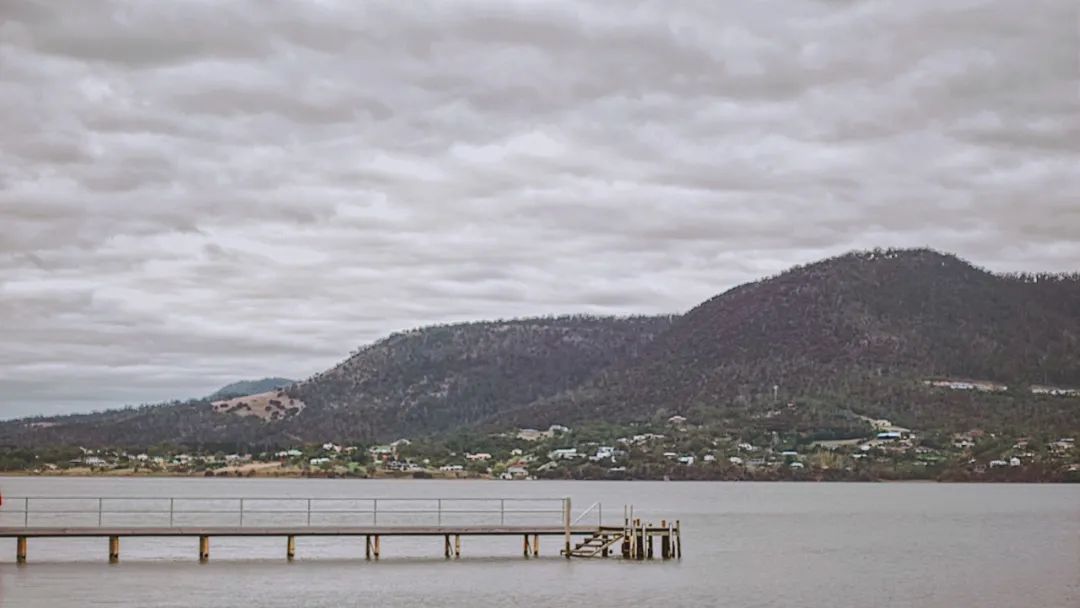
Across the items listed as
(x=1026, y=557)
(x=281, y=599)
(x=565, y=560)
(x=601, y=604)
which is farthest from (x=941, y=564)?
(x=281, y=599)

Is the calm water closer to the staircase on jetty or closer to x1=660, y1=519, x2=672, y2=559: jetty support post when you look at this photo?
the staircase on jetty

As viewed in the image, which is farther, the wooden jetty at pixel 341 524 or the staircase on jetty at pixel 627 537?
the staircase on jetty at pixel 627 537

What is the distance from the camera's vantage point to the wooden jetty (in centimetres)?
6631

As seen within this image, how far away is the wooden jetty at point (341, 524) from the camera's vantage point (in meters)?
66.3

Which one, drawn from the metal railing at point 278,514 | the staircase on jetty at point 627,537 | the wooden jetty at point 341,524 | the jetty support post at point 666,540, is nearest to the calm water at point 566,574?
the staircase on jetty at point 627,537

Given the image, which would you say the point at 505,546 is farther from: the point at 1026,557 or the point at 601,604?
the point at 601,604

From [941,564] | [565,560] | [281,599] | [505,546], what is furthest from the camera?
[505,546]

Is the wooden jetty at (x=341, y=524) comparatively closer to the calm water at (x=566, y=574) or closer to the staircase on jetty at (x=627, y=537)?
the staircase on jetty at (x=627, y=537)

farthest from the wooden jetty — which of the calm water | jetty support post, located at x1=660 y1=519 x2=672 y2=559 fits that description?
the calm water

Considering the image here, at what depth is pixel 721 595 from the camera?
214ft

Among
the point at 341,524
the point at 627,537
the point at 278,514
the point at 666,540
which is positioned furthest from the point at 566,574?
the point at 278,514

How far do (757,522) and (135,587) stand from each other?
81.5 m

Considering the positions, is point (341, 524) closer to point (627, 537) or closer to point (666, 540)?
point (666, 540)

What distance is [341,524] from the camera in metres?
113
